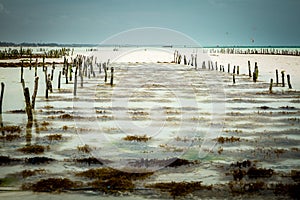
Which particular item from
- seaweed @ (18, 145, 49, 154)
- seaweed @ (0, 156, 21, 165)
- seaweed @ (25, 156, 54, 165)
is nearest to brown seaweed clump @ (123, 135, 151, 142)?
seaweed @ (18, 145, 49, 154)

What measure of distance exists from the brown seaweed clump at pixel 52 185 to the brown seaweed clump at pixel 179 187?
160 cm

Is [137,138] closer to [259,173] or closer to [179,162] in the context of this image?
[179,162]

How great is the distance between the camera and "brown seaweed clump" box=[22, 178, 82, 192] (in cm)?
724

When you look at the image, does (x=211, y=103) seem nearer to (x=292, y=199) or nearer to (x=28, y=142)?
(x=28, y=142)

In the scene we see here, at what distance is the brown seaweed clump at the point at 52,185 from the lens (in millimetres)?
7238

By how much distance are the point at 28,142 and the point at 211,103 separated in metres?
11.2

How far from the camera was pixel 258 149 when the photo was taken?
10422 millimetres

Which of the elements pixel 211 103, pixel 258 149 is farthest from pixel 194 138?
pixel 211 103

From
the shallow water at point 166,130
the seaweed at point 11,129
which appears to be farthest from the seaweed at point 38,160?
the seaweed at point 11,129

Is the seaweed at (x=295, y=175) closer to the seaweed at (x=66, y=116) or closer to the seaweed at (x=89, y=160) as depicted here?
→ the seaweed at (x=89, y=160)

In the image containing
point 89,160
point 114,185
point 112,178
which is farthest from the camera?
point 89,160

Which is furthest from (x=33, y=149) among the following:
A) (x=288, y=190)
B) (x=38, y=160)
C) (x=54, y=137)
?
(x=288, y=190)

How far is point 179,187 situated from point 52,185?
2.60 metres

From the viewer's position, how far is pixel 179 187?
7352 millimetres
